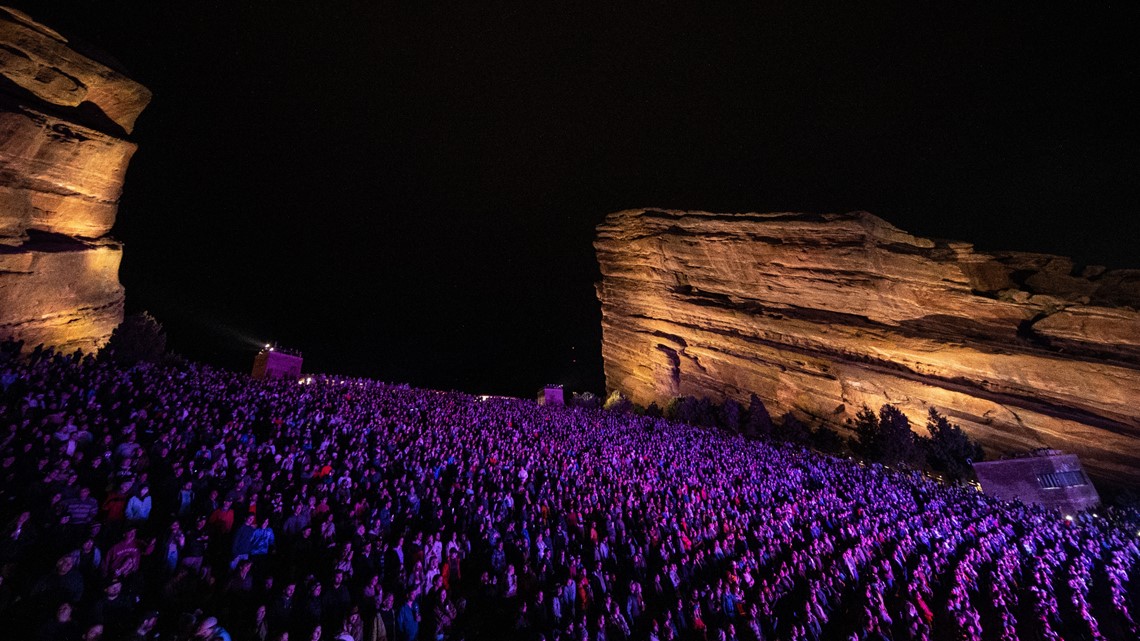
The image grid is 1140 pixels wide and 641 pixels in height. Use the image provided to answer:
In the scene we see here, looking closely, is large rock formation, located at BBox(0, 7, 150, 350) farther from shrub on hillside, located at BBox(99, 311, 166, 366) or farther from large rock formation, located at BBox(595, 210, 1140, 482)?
large rock formation, located at BBox(595, 210, 1140, 482)

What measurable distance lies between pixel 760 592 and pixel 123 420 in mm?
13818

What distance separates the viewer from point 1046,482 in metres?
18.9

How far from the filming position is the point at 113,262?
22.1 meters

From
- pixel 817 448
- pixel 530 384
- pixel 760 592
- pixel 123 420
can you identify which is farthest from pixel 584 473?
pixel 530 384

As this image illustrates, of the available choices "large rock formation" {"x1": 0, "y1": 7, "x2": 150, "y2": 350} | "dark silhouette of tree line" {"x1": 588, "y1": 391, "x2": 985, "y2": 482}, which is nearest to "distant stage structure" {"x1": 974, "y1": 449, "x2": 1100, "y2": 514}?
"dark silhouette of tree line" {"x1": 588, "y1": 391, "x2": 985, "y2": 482}

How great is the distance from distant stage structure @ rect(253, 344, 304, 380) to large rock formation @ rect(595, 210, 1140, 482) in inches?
1046

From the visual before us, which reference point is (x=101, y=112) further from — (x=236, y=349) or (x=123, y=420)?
(x=236, y=349)

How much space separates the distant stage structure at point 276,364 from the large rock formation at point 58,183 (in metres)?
6.95

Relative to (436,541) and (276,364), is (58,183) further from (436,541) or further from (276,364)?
(436,541)

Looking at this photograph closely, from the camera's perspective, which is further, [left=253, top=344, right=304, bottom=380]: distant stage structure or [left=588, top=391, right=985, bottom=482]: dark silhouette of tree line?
[left=253, top=344, right=304, bottom=380]: distant stage structure

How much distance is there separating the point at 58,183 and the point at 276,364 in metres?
12.6

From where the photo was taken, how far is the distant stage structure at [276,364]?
26.7 m

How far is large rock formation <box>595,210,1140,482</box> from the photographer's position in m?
22.0

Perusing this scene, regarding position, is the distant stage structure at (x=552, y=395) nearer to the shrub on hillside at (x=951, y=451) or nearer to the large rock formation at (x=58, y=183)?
the shrub on hillside at (x=951, y=451)
